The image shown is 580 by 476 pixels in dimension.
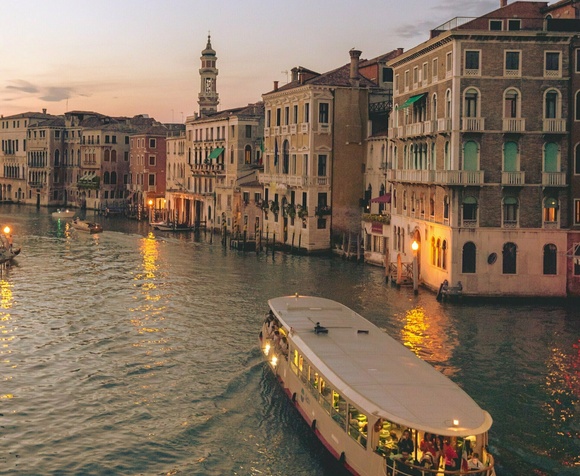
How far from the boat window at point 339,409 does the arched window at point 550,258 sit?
67.0 feet

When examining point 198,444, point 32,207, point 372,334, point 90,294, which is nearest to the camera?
point 198,444

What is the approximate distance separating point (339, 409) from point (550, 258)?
20.8m

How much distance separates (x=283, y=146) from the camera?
55656mm

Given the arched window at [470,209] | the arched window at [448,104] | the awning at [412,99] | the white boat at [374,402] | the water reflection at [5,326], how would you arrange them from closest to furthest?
the white boat at [374,402] → the water reflection at [5,326] → the arched window at [470,209] → the arched window at [448,104] → the awning at [412,99]

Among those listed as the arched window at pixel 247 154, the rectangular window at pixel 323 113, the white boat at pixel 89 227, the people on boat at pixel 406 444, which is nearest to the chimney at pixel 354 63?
the rectangular window at pixel 323 113

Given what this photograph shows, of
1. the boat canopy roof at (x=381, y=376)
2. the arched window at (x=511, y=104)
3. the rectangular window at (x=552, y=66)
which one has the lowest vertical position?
the boat canopy roof at (x=381, y=376)

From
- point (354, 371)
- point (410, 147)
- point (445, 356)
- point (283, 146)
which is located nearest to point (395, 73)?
point (410, 147)

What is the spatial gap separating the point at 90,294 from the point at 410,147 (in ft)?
54.5

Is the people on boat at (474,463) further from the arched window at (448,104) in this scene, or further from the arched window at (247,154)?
the arched window at (247,154)

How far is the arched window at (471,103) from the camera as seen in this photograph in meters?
33.8

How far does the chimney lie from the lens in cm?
5153

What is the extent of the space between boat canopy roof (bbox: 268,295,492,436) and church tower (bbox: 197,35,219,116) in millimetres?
65429

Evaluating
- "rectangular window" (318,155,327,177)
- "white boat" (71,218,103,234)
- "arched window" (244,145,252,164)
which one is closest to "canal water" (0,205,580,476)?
"rectangular window" (318,155,327,177)

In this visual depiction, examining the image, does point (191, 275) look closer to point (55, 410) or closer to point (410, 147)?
point (410, 147)
